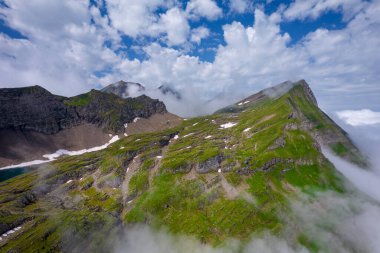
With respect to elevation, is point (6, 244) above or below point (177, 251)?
above

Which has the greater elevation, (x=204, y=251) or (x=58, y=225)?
(x=58, y=225)

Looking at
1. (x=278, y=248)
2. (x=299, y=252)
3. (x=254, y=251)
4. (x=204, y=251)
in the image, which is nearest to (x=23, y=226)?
(x=204, y=251)

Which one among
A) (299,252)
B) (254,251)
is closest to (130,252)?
(254,251)

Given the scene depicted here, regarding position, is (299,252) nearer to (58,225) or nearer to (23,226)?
(58,225)

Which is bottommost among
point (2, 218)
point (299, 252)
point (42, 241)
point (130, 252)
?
point (299, 252)

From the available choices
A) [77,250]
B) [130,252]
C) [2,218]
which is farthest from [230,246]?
[2,218]

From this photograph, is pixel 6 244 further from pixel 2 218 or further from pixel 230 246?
pixel 230 246

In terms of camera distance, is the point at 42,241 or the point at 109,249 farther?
the point at 109,249

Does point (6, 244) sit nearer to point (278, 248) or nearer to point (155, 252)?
point (155, 252)

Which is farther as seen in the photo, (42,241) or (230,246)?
(230,246)
